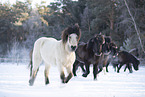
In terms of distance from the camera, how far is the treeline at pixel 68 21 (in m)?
25.6

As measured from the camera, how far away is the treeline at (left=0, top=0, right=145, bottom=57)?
25.6 meters

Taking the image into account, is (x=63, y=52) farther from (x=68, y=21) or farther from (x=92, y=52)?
(x=68, y=21)

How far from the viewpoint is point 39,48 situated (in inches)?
232

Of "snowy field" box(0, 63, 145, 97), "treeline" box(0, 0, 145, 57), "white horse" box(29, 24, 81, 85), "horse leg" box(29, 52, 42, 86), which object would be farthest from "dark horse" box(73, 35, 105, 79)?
"treeline" box(0, 0, 145, 57)

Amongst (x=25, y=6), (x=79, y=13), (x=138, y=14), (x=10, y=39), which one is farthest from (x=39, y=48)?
(x=25, y=6)

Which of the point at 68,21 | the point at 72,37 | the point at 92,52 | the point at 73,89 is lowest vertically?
the point at 73,89

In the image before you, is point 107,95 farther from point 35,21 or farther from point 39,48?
point 35,21

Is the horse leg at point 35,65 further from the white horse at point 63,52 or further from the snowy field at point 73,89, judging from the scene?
the snowy field at point 73,89

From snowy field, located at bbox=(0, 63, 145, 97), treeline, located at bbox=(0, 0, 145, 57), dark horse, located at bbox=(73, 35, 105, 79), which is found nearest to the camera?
snowy field, located at bbox=(0, 63, 145, 97)

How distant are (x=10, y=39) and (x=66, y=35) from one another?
34455mm

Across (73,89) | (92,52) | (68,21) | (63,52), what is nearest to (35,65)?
(63,52)

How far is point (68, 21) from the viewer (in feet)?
109

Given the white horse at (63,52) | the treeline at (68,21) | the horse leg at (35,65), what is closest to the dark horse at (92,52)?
the white horse at (63,52)

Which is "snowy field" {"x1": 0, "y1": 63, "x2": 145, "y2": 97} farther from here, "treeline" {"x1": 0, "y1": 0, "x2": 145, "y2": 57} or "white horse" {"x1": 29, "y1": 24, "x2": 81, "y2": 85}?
"treeline" {"x1": 0, "y1": 0, "x2": 145, "y2": 57}
